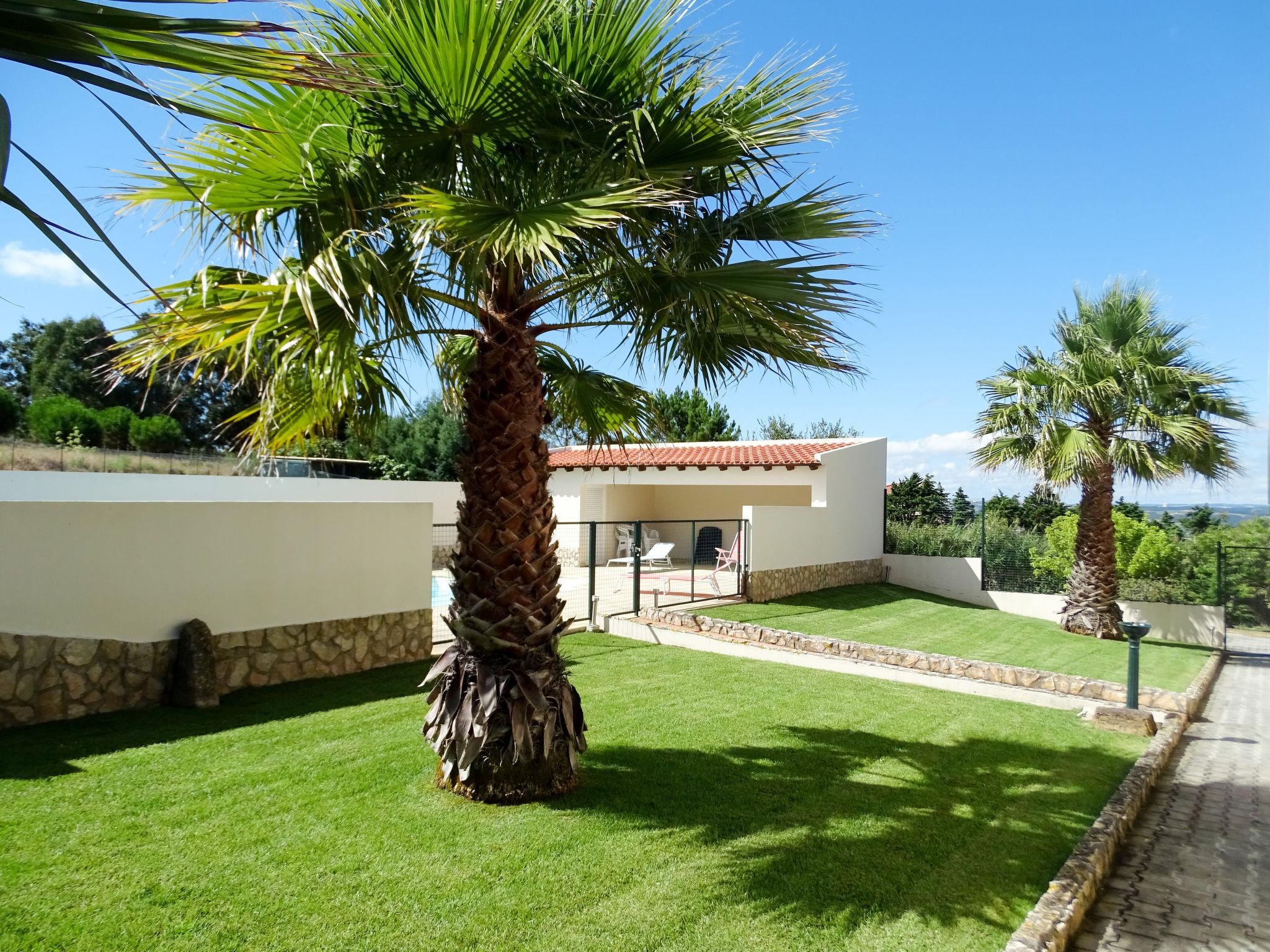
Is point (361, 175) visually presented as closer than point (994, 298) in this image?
Yes

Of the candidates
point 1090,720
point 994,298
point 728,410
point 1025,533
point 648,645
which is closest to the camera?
point 1090,720

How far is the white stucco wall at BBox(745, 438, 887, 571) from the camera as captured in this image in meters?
17.5

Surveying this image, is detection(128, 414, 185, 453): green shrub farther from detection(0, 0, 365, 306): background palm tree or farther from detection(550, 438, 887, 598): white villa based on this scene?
detection(0, 0, 365, 306): background palm tree

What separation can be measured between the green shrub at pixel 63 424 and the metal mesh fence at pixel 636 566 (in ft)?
44.0

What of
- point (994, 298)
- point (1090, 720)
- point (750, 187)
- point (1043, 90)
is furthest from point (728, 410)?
point (750, 187)

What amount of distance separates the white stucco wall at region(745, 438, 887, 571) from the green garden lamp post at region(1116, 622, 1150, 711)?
26.0 feet

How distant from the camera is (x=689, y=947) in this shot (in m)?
3.95

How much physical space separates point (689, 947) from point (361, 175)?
5024 mm

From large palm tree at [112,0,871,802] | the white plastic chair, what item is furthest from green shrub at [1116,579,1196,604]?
large palm tree at [112,0,871,802]

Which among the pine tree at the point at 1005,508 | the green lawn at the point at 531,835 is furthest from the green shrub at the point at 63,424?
the pine tree at the point at 1005,508

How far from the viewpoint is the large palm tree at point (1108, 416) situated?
1664 centimetres

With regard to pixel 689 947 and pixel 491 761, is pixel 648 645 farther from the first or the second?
pixel 689 947

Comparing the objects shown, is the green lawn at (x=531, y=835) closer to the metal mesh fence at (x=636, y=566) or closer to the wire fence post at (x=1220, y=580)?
the metal mesh fence at (x=636, y=566)

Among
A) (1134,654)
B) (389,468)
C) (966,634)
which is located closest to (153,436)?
(389,468)
